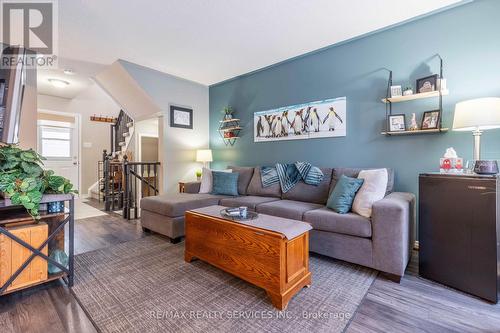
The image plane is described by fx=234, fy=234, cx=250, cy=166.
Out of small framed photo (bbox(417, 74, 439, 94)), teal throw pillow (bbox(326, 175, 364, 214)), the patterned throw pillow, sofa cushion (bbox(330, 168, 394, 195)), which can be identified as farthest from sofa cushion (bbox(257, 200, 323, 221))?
small framed photo (bbox(417, 74, 439, 94))

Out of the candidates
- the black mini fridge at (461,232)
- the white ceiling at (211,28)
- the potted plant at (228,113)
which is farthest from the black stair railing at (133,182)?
the black mini fridge at (461,232)

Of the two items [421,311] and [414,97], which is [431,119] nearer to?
[414,97]

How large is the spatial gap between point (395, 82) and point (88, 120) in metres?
6.91

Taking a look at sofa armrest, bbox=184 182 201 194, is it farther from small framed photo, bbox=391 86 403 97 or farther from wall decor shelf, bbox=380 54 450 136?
small framed photo, bbox=391 86 403 97

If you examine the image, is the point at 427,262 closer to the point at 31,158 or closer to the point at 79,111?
the point at 31,158

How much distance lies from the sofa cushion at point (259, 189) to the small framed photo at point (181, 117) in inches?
68.6

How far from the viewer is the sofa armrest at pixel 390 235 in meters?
1.86

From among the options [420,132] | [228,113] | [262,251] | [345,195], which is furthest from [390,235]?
[228,113]

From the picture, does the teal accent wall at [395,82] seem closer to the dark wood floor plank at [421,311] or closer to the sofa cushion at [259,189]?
the sofa cushion at [259,189]

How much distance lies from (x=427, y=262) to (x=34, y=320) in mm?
2830

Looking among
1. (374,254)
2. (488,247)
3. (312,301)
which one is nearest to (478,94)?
(488,247)

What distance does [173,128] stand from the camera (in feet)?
14.0

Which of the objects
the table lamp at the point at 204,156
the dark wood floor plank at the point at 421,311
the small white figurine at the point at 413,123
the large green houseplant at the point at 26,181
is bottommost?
the dark wood floor plank at the point at 421,311

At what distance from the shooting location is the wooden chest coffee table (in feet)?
5.14
